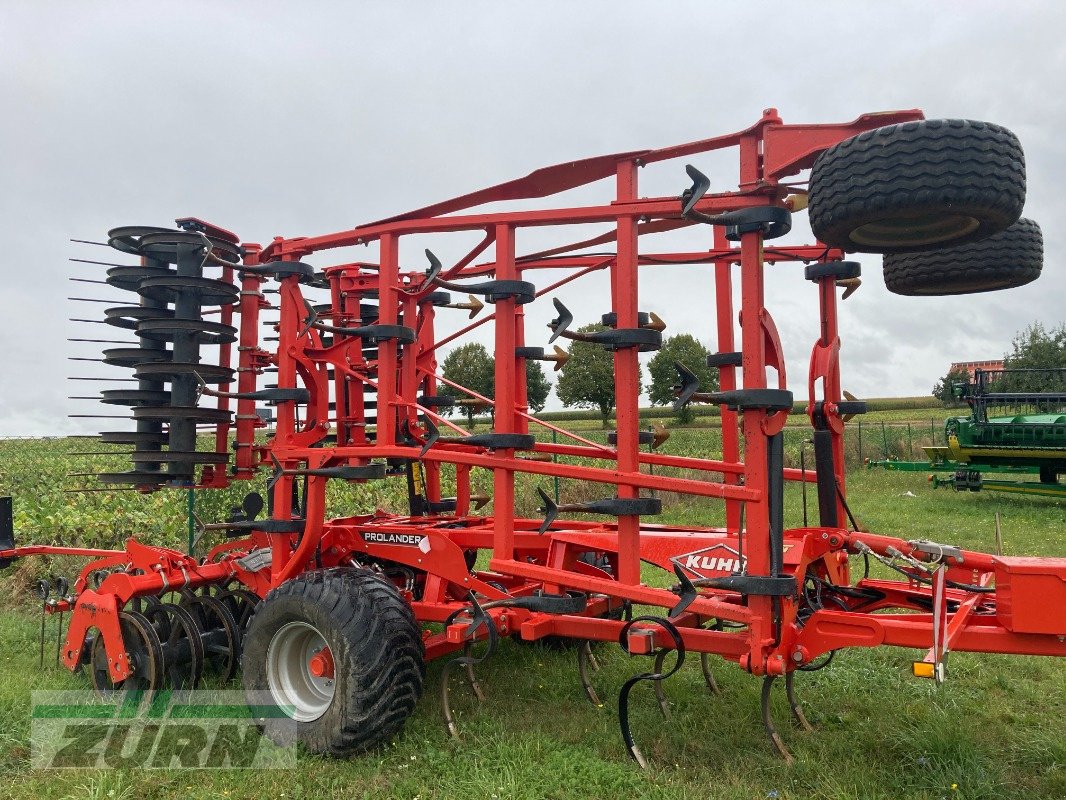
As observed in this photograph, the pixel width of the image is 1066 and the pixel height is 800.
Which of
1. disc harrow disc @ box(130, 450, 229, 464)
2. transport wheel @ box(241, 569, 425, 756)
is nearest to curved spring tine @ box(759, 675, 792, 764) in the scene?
transport wheel @ box(241, 569, 425, 756)

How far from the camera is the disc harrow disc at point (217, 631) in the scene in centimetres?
521

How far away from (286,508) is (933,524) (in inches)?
423

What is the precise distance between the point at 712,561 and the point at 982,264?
2177mm

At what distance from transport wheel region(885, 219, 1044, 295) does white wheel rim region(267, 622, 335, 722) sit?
3.92 metres

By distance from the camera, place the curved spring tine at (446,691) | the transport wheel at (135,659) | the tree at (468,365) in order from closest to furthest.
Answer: the curved spring tine at (446,691) → the transport wheel at (135,659) → the tree at (468,365)

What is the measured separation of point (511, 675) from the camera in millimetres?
5449

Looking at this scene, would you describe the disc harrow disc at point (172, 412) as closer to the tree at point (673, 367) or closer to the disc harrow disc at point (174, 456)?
the disc harrow disc at point (174, 456)

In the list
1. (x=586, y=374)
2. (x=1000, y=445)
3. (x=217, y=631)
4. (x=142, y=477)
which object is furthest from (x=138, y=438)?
(x=586, y=374)

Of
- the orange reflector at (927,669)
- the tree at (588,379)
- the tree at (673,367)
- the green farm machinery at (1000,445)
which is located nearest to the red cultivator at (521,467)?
the orange reflector at (927,669)

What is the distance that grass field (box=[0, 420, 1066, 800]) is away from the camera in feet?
12.3

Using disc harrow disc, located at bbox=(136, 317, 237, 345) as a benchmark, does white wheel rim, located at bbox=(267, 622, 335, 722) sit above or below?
below

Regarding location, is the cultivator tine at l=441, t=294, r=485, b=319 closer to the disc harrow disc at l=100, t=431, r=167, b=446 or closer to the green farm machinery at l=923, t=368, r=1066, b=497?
the disc harrow disc at l=100, t=431, r=167, b=446

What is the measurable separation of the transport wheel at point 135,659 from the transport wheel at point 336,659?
71 centimetres

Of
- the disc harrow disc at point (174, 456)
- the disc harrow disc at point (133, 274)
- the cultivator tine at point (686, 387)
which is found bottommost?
the disc harrow disc at point (174, 456)
